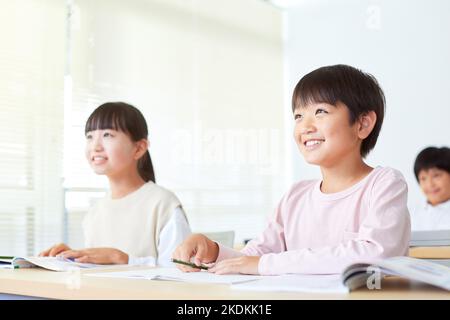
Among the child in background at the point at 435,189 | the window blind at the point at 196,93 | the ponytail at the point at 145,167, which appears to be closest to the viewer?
the ponytail at the point at 145,167

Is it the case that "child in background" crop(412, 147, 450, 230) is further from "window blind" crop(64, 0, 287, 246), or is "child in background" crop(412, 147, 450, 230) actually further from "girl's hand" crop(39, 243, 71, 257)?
"girl's hand" crop(39, 243, 71, 257)

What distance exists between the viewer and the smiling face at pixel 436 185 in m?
3.97

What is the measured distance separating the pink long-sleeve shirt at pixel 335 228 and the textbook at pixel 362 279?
13 cm

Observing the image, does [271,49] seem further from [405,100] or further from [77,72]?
[77,72]

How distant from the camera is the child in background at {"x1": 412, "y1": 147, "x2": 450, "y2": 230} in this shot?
3957mm

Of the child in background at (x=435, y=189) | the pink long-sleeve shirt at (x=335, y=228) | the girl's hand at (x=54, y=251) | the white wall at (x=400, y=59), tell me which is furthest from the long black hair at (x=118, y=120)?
the white wall at (x=400, y=59)

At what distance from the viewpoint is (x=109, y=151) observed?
2.10 meters

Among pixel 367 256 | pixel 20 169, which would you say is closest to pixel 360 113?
pixel 367 256

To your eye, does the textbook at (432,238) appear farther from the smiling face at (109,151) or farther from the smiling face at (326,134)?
the smiling face at (109,151)

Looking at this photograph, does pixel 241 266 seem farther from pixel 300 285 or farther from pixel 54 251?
pixel 54 251

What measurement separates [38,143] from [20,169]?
0.61ft

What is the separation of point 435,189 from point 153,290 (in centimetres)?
339

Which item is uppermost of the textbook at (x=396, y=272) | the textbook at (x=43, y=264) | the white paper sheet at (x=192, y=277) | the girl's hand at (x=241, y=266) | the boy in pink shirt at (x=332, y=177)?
the boy in pink shirt at (x=332, y=177)

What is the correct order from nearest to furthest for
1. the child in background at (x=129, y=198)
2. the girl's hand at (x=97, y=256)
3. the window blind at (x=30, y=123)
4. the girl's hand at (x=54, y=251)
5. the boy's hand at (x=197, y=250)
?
the boy's hand at (x=197, y=250) < the girl's hand at (x=97, y=256) < the girl's hand at (x=54, y=251) < the child in background at (x=129, y=198) < the window blind at (x=30, y=123)
